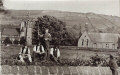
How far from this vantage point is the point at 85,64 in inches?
171

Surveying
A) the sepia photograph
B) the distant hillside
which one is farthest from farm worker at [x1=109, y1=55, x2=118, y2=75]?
the distant hillside

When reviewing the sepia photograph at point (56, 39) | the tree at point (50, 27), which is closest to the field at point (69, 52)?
the sepia photograph at point (56, 39)

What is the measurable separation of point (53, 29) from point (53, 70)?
15.3 inches

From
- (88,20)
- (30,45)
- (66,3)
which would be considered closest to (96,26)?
(88,20)

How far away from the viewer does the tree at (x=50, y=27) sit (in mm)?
4223

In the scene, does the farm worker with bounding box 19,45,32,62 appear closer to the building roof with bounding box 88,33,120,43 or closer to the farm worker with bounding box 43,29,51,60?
the farm worker with bounding box 43,29,51,60

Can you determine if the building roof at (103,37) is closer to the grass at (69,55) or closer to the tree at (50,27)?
the grass at (69,55)

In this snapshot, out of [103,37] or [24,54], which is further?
[103,37]

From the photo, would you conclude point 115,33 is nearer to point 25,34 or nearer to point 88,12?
point 88,12

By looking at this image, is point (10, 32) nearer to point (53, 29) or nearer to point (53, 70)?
point (53, 29)

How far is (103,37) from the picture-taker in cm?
436

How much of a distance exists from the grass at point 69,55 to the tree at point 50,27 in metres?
0.10

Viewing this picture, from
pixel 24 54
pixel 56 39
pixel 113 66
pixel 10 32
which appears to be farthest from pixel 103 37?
pixel 10 32

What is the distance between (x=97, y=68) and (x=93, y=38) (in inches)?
11.7
